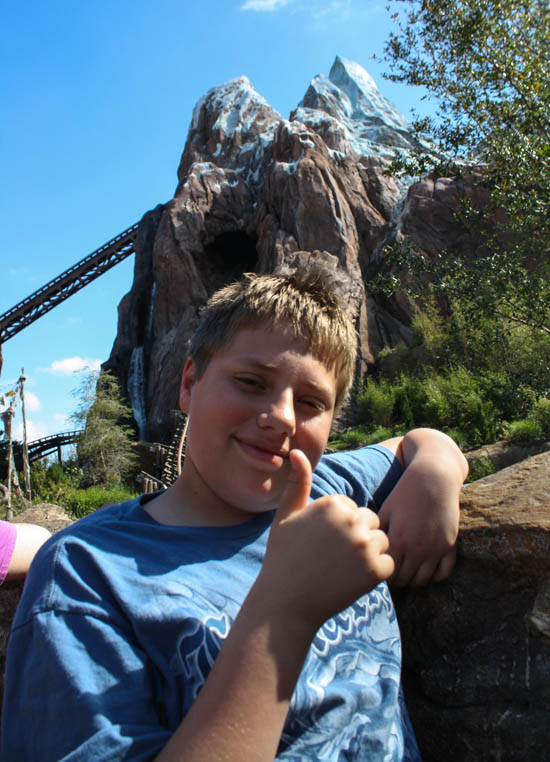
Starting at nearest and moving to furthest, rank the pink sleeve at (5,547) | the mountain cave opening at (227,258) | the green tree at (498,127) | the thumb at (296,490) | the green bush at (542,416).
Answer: the thumb at (296,490), the pink sleeve at (5,547), the green tree at (498,127), the green bush at (542,416), the mountain cave opening at (227,258)

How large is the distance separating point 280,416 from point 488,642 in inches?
28.3

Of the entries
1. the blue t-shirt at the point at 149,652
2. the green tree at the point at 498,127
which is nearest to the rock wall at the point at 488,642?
the blue t-shirt at the point at 149,652

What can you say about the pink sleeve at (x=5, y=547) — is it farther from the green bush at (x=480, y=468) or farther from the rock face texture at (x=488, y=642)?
the green bush at (x=480, y=468)

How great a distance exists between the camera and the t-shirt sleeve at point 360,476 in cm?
149

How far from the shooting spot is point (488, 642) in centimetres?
120

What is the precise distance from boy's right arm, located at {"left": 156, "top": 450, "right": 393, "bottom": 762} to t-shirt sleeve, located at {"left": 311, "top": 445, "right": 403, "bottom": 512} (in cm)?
61

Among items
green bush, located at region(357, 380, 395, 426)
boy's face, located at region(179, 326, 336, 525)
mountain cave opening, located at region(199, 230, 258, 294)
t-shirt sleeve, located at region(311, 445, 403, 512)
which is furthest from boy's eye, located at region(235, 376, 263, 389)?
mountain cave opening, located at region(199, 230, 258, 294)

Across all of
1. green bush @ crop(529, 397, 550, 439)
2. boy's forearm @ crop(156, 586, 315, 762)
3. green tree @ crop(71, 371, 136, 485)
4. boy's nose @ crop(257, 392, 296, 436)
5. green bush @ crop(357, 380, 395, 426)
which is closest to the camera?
boy's forearm @ crop(156, 586, 315, 762)

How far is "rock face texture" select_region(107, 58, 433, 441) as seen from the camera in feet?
60.6

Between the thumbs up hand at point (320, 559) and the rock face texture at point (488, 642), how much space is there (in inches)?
20.8

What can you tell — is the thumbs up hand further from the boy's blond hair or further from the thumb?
the boy's blond hair

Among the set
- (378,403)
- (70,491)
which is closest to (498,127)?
(378,403)

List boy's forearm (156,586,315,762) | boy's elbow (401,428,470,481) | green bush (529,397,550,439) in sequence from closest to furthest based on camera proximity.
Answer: boy's forearm (156,586,315,762)
boy's elbow (401,428,470,481)
green bush (529,397,550,439)

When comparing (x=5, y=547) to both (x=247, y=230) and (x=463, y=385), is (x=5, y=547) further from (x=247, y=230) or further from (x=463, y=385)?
(x=247, y=230)
